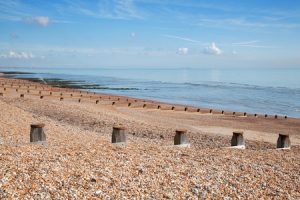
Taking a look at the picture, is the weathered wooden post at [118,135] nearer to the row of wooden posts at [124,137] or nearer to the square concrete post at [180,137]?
the row of wooden posts at [124,137]

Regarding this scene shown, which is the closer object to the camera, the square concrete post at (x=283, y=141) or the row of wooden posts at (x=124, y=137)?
the row of wooden posts at (x=124, y=137)

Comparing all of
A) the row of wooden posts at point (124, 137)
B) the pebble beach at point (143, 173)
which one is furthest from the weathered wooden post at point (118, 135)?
the pebble beach at point (143, 173)

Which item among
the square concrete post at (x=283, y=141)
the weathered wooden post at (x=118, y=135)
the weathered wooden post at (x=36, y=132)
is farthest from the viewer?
the square concrete post at (x=283, y=141)

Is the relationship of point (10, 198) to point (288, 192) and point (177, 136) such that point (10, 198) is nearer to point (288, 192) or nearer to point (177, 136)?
point (288, 192)

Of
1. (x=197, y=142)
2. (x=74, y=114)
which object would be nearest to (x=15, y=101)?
(x=74, y=114)

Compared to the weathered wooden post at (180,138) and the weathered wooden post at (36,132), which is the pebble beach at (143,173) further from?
the weathered wooden post at (180,138)

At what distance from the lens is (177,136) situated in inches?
521

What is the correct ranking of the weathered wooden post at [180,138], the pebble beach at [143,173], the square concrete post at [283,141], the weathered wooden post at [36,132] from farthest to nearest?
the square concrete post at [283,141] < the weathered wooden post at [180,138] < the weathered wooden post at [36,132] < the pebble beach at [143,173]

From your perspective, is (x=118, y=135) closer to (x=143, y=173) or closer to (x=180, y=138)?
(x=180, y=138)

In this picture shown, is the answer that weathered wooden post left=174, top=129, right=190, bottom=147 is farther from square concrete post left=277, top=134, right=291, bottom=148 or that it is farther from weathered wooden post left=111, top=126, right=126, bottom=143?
square concrete post left=277, top=134, right=291, bottom=148

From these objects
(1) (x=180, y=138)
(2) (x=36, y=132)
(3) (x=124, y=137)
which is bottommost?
(1) (x=180, y=138)

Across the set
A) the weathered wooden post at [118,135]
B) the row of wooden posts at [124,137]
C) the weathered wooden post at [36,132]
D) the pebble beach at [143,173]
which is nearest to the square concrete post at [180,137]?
the row of wooden posts at [124,137]

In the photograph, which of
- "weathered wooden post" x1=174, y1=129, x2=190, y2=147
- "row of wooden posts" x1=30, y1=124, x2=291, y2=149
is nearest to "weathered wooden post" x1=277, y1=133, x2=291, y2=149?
"row of wooden posts" x1=30, y1=124, x2=291, y2=149

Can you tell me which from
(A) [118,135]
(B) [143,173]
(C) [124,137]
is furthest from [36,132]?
(B) [143,173]
